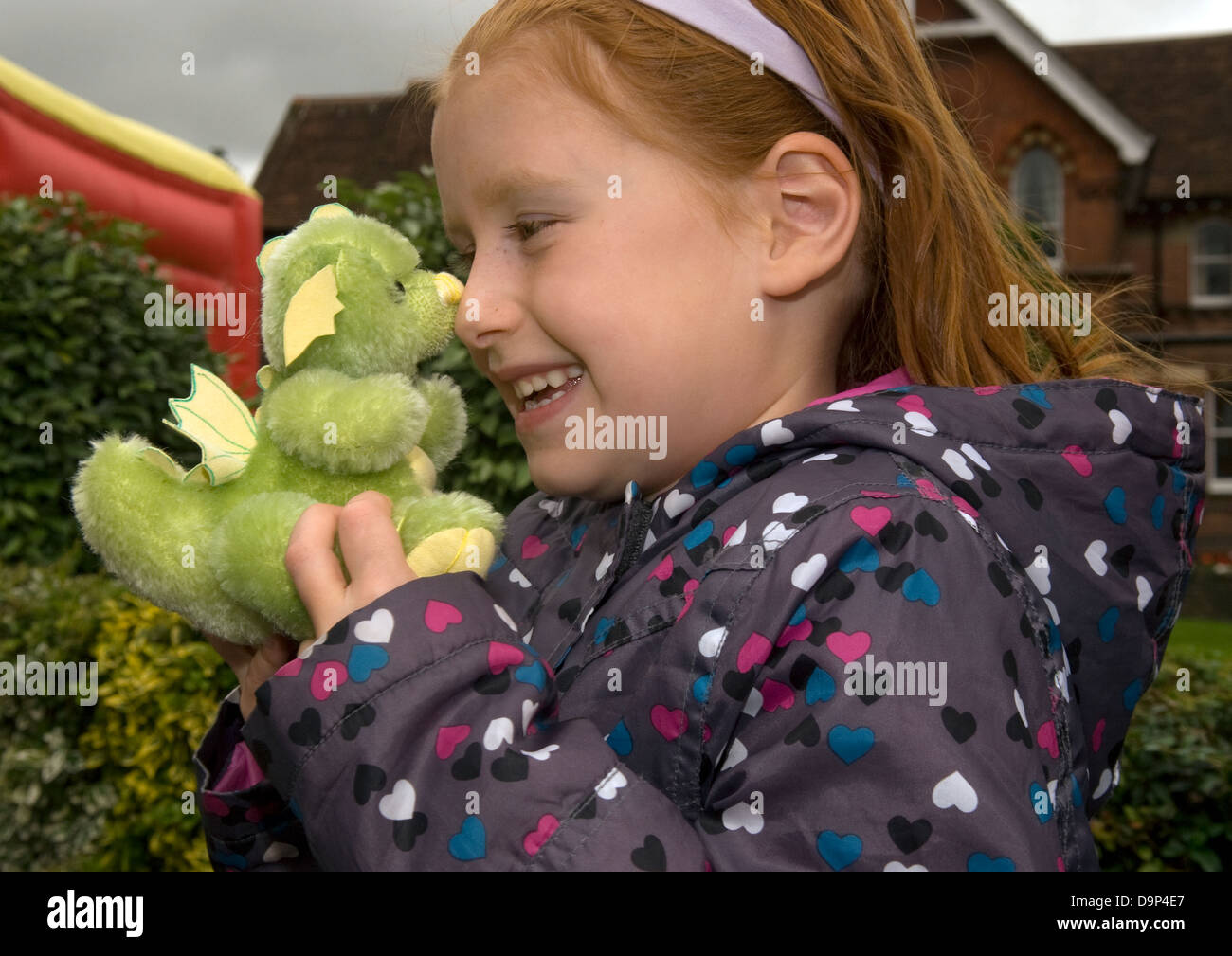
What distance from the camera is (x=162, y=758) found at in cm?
370

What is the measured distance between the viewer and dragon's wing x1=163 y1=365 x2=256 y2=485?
1.52m

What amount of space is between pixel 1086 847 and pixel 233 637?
1.12 m

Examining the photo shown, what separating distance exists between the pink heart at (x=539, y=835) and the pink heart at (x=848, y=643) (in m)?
0.34

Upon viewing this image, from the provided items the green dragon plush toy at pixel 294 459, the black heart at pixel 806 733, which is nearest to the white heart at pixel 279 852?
the green dragon plush toy at pixel 294 459

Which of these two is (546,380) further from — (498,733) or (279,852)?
(279,852)

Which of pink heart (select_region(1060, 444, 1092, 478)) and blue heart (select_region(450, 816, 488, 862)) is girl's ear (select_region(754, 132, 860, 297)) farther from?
blue heart (select_region(450, 816, 488, 862))

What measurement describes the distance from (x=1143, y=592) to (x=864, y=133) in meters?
0.77

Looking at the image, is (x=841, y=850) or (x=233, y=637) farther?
(x=233, y=637)

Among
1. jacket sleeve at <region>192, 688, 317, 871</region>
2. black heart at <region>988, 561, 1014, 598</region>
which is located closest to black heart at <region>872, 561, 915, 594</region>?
black heart at <region>988, 561, 1014, 598</region>

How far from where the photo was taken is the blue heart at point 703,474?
143cm

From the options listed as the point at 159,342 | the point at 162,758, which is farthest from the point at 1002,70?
the point at 162,758

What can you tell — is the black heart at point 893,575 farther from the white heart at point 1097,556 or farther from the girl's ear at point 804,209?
the girl's ear at point 804,209

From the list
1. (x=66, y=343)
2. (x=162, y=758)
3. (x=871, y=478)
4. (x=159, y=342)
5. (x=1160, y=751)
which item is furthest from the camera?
(x=159, y=342)
